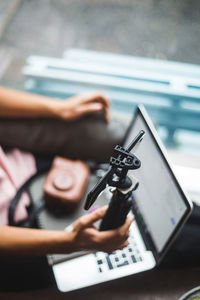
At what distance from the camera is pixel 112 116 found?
1245mm

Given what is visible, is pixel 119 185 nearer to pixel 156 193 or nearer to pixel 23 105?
pixel 156 193

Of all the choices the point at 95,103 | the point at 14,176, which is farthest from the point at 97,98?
the point at 14,176

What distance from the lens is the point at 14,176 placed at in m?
1.13

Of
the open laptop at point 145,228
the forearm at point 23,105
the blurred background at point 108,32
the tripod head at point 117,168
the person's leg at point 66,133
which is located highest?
the blurred background at point 108,32

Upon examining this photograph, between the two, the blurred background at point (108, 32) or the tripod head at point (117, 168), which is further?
the blurred background at point (108, 32)

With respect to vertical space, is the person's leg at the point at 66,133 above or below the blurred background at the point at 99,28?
below

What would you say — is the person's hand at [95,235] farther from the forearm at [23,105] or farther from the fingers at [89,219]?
the forearm at [23,105]

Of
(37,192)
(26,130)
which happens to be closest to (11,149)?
(26,130)

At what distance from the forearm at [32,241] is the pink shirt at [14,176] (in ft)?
0.51

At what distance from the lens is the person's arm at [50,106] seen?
A: 45.6 inches

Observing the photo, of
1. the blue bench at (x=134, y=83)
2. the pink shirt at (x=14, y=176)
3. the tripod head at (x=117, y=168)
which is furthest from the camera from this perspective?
the blue bench at (x=134, y=83)

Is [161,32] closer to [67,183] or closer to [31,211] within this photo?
[67,183]

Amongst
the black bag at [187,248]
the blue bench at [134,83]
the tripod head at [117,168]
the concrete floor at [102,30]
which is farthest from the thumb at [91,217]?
the concrete floor at [102,30]

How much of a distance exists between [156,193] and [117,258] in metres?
0.24
